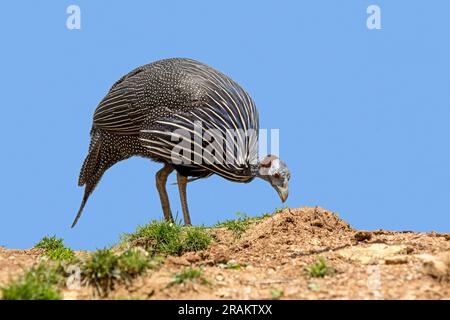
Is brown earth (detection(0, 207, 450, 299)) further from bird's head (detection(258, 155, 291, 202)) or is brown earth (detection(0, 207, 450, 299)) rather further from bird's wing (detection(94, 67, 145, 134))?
bird's wing (detection(94, 67, 145, 134))

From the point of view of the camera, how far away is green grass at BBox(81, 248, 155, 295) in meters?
6.39

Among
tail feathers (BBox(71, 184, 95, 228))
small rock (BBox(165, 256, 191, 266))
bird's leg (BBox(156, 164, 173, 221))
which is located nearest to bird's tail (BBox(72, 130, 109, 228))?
tail feathers (BBox(71, 184, 95, 228))

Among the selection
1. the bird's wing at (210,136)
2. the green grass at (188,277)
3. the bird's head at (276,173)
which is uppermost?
the bird's wing at (210,136)

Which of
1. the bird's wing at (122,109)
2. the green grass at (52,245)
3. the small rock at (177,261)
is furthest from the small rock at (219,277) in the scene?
the green grass at (52,245)

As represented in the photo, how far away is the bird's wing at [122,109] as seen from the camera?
921 centimetres

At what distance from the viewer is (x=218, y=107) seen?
892cm

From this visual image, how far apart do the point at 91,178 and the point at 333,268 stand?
14.8 ft

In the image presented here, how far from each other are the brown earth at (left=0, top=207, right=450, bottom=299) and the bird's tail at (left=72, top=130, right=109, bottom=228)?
1.25 meters

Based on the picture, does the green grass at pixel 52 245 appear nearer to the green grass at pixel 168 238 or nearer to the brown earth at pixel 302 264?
the brown earth at pixel 302 264

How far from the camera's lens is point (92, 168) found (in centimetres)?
1007

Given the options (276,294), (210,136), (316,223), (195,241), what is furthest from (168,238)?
(276,294)

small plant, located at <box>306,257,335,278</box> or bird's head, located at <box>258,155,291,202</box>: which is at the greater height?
bird's head, located at <box>258,155,291,202</box>

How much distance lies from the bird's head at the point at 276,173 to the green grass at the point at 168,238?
1.05m
